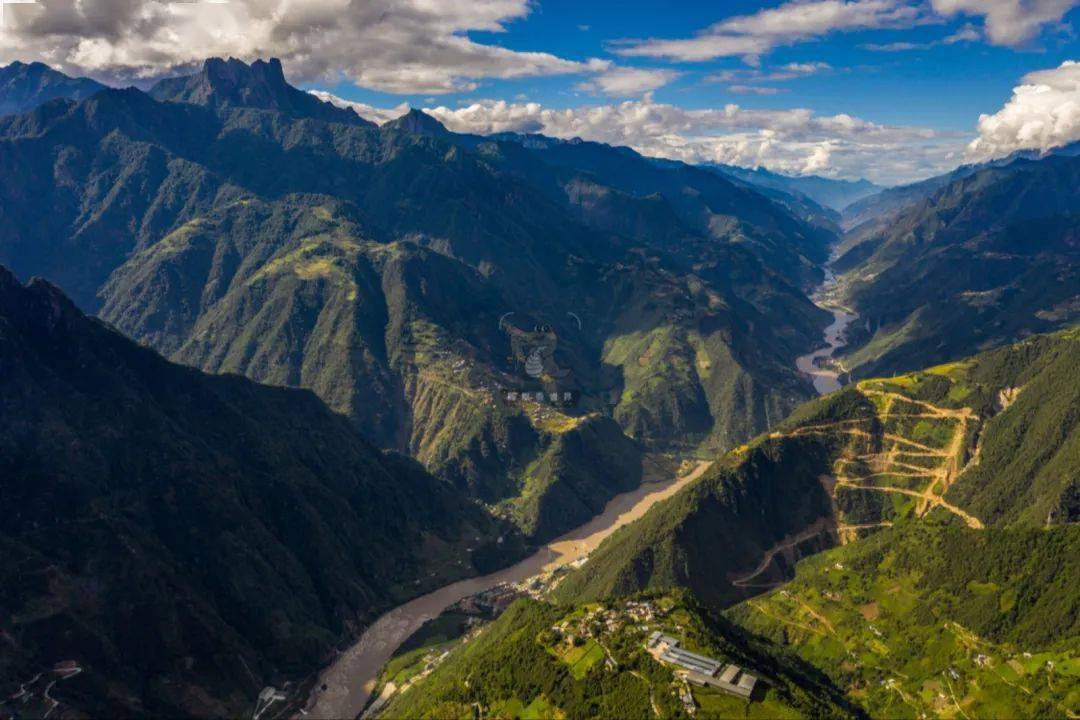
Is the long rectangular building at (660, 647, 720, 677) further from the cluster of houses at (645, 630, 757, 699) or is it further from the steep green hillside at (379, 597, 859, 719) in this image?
the steep green hillside at (379, 597, 859, 719)

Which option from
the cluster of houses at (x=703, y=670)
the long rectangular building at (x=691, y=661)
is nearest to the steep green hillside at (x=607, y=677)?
the cluster of houses at (x=703, y=670)

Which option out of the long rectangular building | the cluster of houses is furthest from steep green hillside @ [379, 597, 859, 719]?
the long rectangular building

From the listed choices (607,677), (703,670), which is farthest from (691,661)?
(607,677)

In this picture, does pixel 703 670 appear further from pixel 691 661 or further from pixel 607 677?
pixel 607 677

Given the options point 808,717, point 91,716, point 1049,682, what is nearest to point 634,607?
point 808,717

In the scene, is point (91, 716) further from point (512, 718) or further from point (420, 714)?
point (512, 718)

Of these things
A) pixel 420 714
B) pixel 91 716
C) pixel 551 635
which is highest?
pixel 551 635
